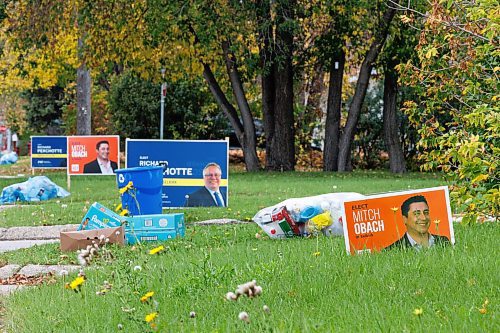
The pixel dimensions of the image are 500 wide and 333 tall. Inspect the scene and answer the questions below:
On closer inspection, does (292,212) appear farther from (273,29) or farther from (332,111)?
(332,111)

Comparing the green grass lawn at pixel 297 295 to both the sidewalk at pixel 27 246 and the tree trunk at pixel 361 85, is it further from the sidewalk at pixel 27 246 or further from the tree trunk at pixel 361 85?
the tree trunk at pixel 361 85

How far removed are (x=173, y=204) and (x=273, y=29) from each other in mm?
13741

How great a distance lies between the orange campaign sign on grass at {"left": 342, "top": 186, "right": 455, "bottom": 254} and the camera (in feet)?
22.5

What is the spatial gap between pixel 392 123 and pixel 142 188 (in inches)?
727

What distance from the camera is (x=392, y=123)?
2912 cm

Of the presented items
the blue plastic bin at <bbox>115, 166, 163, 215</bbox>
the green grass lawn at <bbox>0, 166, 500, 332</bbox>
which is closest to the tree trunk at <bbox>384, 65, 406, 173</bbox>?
the blue plastic bin at <bbox>115, 166, 163, 215</bbox>

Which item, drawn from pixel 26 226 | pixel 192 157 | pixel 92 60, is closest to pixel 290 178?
pixel 92 60

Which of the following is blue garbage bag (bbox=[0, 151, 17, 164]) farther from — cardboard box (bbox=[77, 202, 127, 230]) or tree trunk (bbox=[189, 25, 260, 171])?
cardboard box (bbox=[77, 202, 127, 230])

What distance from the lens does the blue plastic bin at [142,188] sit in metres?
11.6

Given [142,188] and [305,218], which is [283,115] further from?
[305,218]

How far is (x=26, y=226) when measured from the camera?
497 inches

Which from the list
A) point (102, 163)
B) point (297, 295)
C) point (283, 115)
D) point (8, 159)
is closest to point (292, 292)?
point (297, 295)

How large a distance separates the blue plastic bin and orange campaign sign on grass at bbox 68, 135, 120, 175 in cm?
802

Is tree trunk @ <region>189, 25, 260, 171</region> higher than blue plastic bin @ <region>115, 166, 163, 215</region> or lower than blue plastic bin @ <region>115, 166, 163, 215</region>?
higher
